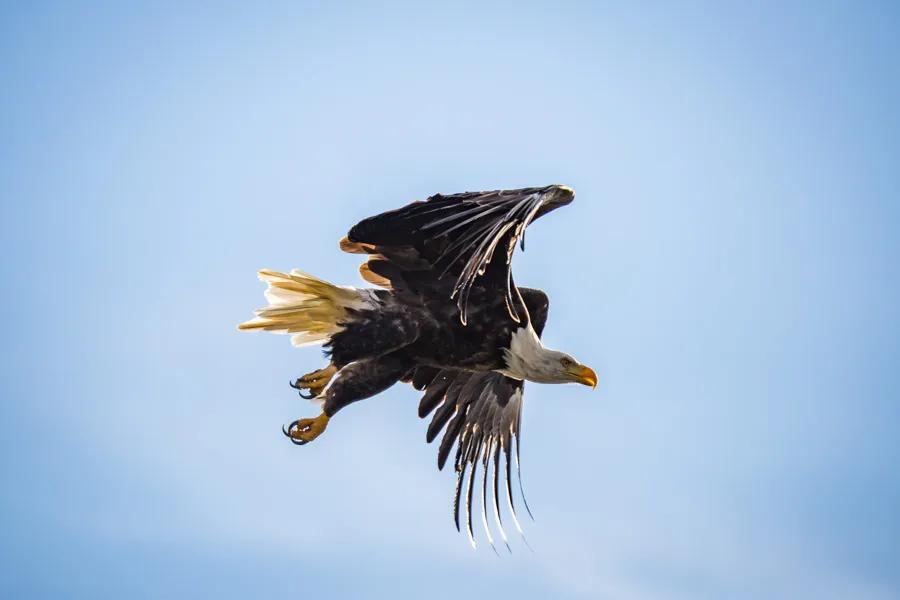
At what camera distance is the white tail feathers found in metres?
7.77

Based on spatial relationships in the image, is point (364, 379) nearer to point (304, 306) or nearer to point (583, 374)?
point (304, 306)

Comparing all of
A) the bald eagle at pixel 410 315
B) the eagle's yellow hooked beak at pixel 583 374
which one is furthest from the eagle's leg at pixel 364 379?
the eagle's yellow hooked beak at pixel 583 374

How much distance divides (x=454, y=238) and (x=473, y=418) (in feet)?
6.02

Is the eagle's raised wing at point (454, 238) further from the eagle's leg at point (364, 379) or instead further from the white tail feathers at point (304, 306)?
the eagle's leg at point (364, 379)

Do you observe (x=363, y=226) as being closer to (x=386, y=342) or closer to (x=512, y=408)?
(x=386, y=342)

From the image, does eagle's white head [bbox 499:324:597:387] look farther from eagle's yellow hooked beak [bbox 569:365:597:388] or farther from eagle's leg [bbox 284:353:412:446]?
eagle's leg [bbox 284:353:412:446]

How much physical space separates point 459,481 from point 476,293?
1567mm

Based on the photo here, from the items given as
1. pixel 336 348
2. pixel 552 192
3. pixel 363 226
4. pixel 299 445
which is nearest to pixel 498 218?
pixel 552 192

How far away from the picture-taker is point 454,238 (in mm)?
7309

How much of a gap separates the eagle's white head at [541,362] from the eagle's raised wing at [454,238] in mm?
180

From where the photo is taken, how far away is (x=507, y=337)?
7.76 metres

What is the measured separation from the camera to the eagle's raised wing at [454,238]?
6871mm

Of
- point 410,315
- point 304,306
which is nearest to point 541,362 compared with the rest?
point 410,315

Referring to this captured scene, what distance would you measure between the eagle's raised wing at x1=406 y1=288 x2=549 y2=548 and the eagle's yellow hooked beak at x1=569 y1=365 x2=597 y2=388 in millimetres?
993
